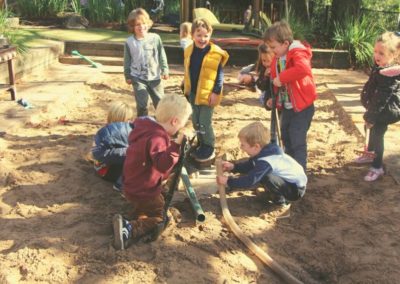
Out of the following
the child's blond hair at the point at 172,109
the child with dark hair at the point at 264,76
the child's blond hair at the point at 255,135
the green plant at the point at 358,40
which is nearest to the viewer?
the child's blond hair at the point at 172,109

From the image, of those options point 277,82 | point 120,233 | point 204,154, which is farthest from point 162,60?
point 120,233

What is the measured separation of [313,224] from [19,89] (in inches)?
191

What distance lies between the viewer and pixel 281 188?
3.65 meters

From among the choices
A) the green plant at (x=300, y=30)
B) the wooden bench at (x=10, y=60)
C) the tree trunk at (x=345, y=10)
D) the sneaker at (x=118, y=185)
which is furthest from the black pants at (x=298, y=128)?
the tree trunk at (x=345, y=10)

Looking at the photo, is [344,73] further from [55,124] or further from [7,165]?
[7,165]

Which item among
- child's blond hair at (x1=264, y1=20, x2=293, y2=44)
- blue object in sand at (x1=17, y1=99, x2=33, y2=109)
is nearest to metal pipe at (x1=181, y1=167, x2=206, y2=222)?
child's blond hair at (x1=264, y1=20, x2=293, y2=44)

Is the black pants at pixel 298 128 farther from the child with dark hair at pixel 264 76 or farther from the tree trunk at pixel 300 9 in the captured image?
the tree trunk at pixel 300 9

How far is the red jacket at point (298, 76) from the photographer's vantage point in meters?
3.77

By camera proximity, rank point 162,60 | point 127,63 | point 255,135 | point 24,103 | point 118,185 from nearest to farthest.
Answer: point 255,135, point 118,185, point 127,63, point 162,60, point 24,103

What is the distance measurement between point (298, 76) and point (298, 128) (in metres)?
0.46

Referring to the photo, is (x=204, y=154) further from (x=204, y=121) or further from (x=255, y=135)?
(x=255, y=135)

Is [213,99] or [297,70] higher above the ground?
[297,70]

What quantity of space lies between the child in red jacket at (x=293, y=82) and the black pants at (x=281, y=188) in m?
0.46

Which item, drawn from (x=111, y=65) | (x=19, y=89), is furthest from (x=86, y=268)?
(x=111, y=65)
